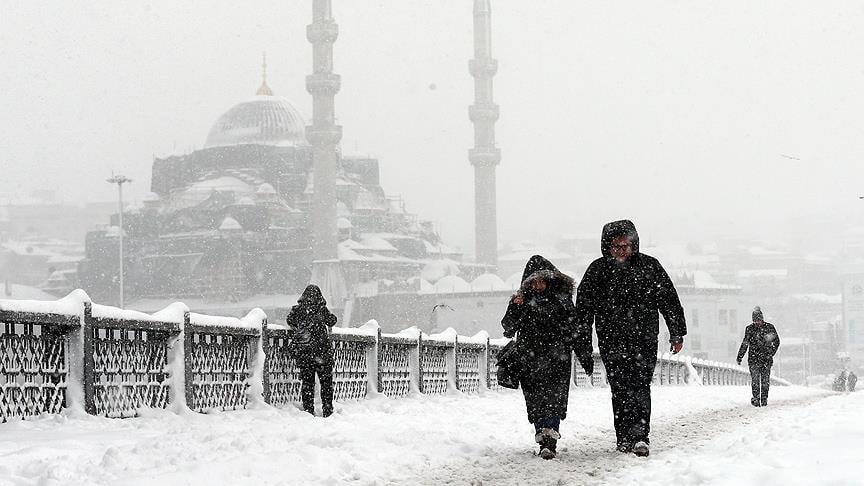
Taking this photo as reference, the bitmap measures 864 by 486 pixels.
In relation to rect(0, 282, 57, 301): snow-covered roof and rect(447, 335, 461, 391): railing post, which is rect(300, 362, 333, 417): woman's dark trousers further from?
rect(0, 282, 57, 301): snow-covered roof

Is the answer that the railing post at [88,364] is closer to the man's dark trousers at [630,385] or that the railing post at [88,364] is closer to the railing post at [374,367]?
the man's dark trousers at [630,385]

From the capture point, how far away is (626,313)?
715 centimetres

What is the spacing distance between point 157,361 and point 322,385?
6.27ft

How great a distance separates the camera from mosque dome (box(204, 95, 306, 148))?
101438 mm

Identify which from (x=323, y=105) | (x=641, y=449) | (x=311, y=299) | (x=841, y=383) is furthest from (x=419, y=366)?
(x=323, y=105)

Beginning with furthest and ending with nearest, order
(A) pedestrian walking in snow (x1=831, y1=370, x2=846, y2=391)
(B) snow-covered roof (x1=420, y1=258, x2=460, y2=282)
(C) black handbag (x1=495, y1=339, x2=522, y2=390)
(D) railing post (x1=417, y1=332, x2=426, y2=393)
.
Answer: (B) snow-covered roof (x1=420, y1=258, x2=460, y2=282) → (A) pedestrian walking in snow (x1=831, y1=370, x2=846, y2=391) → (D) railing post (x1=417, y1=332, x2=426, y2=393) → (C) black handbag (x1=495, y1=339, x2=522, y2=390)

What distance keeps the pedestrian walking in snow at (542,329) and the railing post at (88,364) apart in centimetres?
265

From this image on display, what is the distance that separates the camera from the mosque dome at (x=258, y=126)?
101438 millimetres

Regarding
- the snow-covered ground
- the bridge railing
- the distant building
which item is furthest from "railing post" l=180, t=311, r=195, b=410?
the distant building

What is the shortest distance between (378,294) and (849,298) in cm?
4267

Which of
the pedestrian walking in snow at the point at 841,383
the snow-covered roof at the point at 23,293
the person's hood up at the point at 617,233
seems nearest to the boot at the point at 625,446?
the person's hood up at the point at 617,233

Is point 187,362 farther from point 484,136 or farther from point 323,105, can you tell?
point 484,136

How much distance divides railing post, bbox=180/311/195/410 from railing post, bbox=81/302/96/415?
118 centimetres

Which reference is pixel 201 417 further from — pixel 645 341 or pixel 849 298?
pixel 849 298
